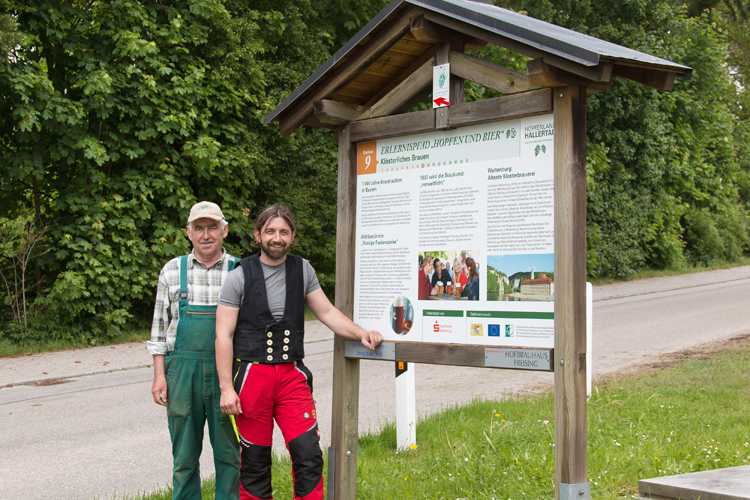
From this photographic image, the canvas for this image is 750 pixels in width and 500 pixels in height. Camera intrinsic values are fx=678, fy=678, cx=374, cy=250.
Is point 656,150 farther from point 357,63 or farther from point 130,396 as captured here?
point 357,63

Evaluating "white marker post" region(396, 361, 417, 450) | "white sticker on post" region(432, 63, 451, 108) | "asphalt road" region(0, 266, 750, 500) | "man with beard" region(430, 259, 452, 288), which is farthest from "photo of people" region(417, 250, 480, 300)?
"asphalt road" region(0, 266, 750, 500)

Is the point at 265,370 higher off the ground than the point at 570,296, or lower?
lower

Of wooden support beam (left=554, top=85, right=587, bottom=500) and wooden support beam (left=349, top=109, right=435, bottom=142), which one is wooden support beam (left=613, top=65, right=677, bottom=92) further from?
wooden support beam (left=349, top=109, right=435, bottom=142)

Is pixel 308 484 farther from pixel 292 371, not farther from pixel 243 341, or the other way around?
pixel 243 341

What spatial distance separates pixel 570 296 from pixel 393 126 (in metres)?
1.48

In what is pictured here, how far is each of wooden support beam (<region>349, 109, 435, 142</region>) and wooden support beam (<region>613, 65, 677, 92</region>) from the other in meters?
1.01

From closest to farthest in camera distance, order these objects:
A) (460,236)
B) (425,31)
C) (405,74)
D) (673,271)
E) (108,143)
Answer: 1. (460,236)
2. (425,31)
3. (405,74)
4. (108,143)
5. (673,271)

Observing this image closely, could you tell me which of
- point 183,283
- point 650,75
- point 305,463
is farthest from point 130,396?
point 650,75

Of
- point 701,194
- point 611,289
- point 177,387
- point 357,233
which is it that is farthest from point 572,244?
point 701,194

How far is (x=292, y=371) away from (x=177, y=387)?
67cm

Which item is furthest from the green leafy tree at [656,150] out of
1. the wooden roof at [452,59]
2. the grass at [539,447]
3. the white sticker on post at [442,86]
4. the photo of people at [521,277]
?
the photo of people at [521,277]

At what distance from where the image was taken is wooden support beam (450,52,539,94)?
344 centimetres

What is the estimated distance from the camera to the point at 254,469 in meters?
3.59

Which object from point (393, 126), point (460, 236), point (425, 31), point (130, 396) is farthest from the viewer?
point (130, 396)
